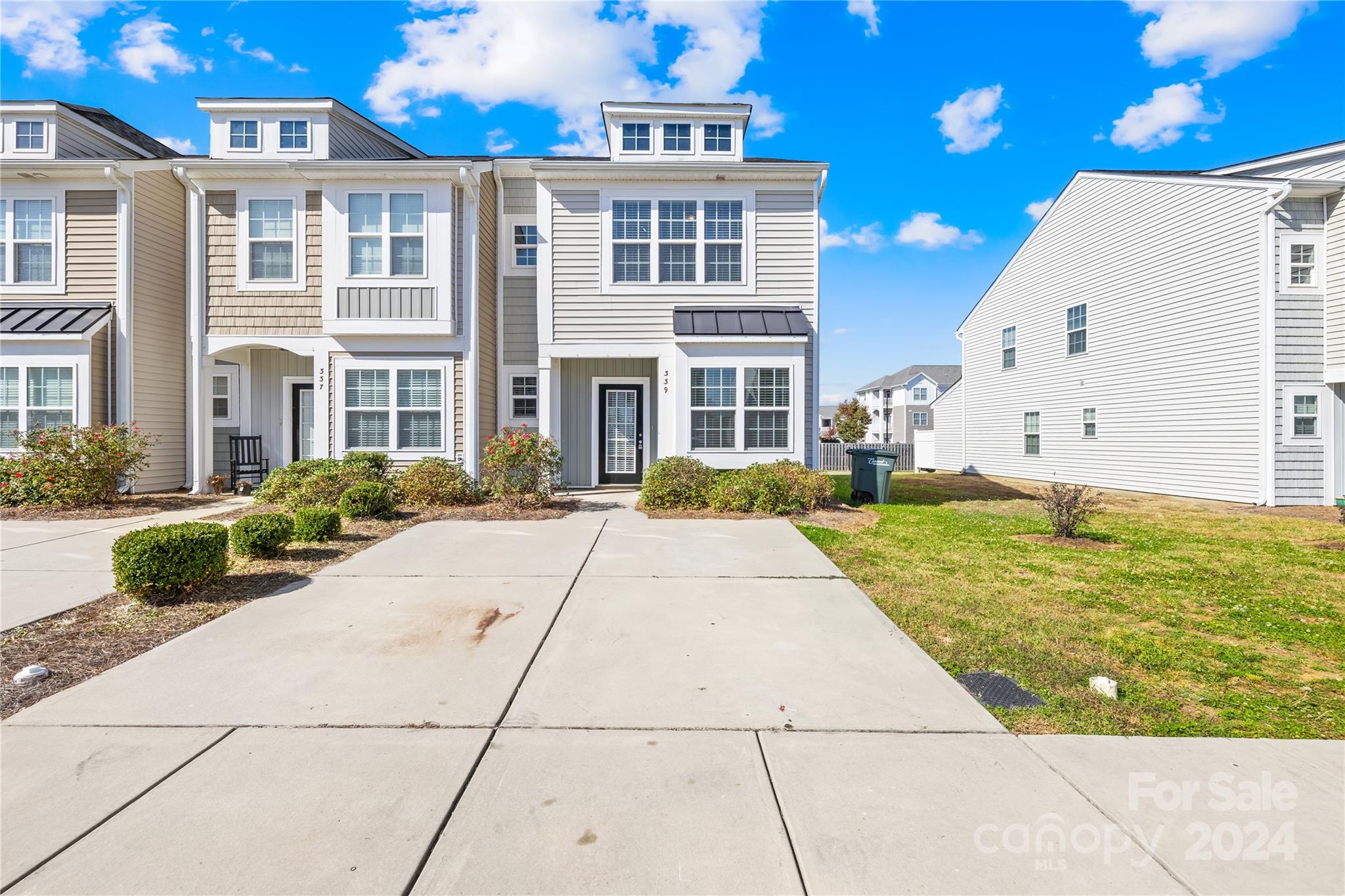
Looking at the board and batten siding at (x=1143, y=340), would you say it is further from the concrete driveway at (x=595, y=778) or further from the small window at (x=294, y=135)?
the small window at (x=294, y=135)

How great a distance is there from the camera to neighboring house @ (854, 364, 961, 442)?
2117 inches

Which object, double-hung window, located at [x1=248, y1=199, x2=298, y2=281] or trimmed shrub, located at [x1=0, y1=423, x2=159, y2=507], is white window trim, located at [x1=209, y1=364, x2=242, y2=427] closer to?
double-hung window, located at [x1=248, y1=199, x2=298, y2=281]

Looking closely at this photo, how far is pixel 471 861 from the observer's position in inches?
87.0

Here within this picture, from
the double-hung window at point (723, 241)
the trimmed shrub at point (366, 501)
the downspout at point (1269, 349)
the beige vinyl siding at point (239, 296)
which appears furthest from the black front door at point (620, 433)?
the downspout at point (1269, 349)

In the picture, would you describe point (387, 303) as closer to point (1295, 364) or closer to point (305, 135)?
point (305, 135)

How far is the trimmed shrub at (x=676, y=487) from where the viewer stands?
10.3m

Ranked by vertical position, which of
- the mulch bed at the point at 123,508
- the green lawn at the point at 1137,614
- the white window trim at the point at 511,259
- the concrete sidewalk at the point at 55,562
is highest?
the white window trim at the point at 511,259

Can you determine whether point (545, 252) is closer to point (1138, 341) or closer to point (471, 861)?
point (471, 861)

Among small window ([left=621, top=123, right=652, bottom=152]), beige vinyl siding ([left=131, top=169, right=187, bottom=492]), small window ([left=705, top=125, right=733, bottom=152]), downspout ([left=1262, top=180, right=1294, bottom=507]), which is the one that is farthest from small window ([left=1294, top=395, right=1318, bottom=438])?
beige vinyl siding ([left=131, top=169, right=187, bottom=492])

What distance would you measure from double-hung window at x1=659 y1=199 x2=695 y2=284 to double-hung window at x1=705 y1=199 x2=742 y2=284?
0.28 m

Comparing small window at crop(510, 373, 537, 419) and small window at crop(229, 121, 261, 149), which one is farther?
small window at crop(510, 373, 537, 419)

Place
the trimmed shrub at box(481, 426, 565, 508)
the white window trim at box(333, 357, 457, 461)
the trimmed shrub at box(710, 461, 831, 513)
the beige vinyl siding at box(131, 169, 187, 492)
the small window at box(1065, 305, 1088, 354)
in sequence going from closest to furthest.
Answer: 1. the trimmed shrub at box(710, 461, 831, 513)
2. the trimmed shrub at box(481, 426, 565, 508)
3. the white window trim at box(333, 357, 457, 461)
4. the beige vinyl siding at box(131, 169, 187, 492)
5. the small window at box(1065, 305, 1088, 354)

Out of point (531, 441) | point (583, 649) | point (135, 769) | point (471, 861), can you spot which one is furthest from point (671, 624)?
point (531, 441)

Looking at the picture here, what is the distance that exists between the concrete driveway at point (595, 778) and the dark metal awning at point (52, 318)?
10.7 meters
